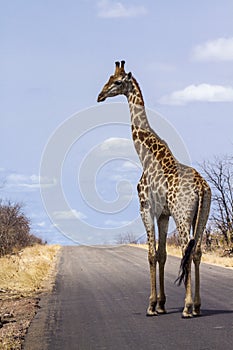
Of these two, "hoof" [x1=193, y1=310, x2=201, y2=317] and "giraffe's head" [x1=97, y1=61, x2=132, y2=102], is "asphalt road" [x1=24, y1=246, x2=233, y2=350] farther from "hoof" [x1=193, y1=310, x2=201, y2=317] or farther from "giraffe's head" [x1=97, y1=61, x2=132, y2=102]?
"giraffe's head" [x1=97, y1=61, x2=132, y2=102]

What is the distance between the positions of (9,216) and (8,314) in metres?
28.3

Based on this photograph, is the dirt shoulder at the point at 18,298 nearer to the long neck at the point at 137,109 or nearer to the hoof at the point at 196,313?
the hoof at the point at 196,313

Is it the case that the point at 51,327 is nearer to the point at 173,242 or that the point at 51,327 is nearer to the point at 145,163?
the point at 145,163

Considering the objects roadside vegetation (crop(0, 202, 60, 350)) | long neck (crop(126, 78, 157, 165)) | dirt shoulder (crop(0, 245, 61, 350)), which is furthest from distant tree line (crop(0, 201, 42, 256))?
long neck (crop(126, 78, 157, 165))

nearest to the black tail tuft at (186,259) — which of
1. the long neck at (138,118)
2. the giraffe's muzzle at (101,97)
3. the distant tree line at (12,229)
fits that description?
the long neck at (138,118)

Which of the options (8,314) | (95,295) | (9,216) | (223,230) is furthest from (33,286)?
(9,216)

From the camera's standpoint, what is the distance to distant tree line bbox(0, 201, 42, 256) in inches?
1474

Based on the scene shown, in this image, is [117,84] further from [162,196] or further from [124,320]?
[124,320]

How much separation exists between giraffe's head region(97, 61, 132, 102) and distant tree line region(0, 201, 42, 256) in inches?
950

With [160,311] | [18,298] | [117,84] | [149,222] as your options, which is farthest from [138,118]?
[18,298]

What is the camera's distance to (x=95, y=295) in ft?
50.8

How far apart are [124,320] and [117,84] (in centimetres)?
389

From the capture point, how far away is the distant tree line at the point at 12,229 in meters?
37.4

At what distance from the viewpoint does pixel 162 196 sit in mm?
11852
